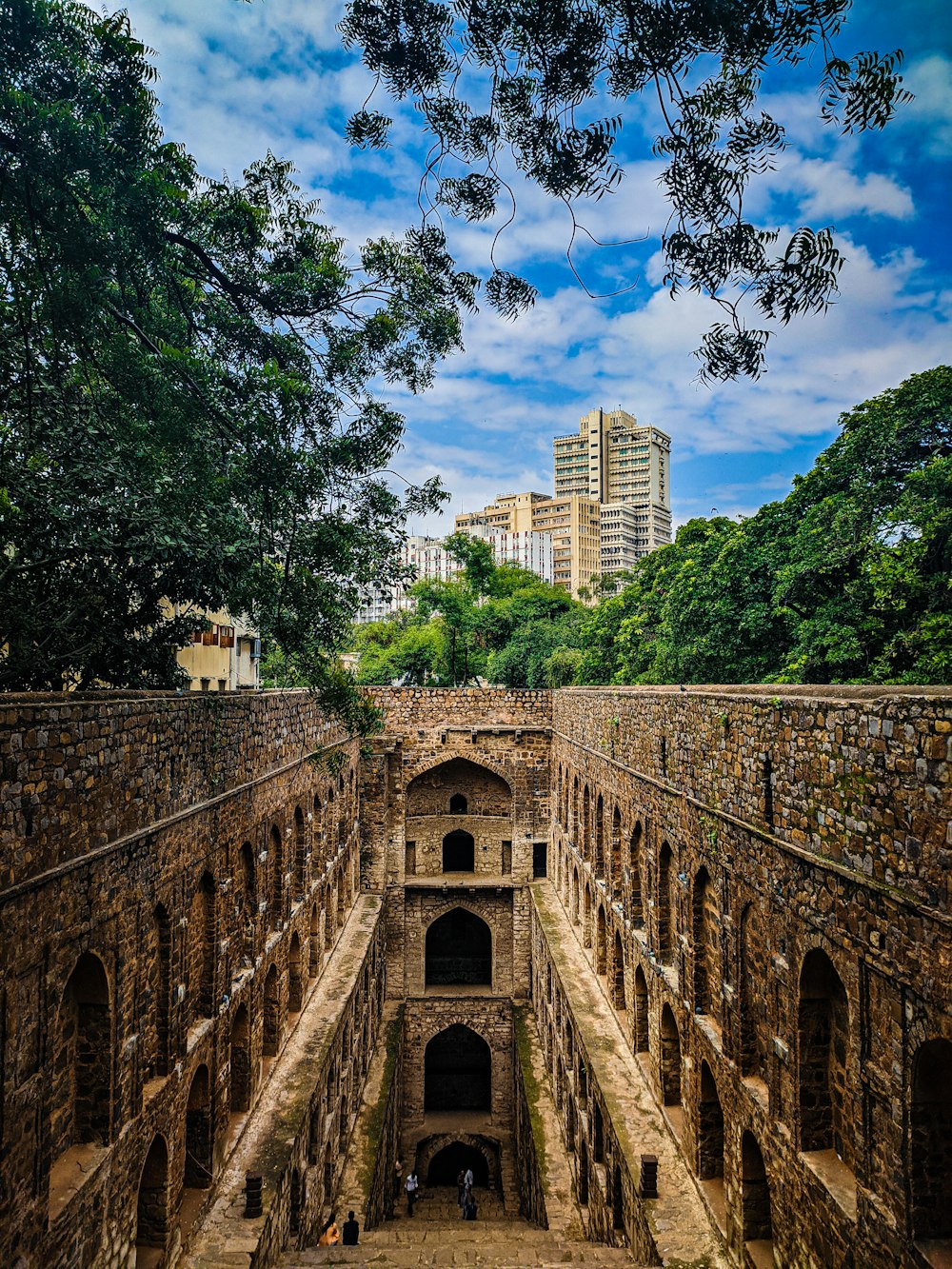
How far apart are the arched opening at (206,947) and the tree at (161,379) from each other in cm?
297

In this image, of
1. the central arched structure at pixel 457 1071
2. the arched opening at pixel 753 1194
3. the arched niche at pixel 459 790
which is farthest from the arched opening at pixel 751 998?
the central arched structure at pixel 457 1071

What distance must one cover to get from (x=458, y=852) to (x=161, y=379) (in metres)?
21.2

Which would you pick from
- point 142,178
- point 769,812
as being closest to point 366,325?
point 142,178

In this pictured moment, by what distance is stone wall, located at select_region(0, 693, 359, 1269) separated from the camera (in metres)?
5.57

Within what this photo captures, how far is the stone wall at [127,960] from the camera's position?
5.57m

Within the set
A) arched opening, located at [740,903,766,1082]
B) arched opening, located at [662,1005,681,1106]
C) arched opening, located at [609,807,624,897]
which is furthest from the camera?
arched opening, located at [609,807,624,897]

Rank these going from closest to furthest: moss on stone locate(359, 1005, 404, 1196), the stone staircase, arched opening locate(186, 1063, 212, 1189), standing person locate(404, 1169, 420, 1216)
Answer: arched opening locate(186, 1063, 212, 1189) → the stone staircase → moss on stone locate(359, 1005, 404, 1196) → standing person locate(404, 1169, 420, 1216)

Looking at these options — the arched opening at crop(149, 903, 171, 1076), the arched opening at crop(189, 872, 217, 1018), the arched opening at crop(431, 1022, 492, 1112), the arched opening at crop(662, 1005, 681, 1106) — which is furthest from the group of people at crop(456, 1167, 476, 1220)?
the arched opening at crop(149, 903, 171, 1076)

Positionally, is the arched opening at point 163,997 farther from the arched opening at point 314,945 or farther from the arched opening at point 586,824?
the arched opening at point 586,824

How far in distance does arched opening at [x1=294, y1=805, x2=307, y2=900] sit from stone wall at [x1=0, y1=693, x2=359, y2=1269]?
2325 mm

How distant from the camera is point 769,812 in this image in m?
7.37

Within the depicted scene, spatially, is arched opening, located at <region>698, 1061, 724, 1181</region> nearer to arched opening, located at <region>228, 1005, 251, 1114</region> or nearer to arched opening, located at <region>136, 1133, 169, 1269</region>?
arched opening, located at <region>136, 1133, 169, 1269</region>

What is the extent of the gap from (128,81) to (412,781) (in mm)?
21223

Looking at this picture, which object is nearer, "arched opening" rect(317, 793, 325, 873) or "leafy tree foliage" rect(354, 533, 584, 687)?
"arched opening" rect(317, 793, 325, 873)
